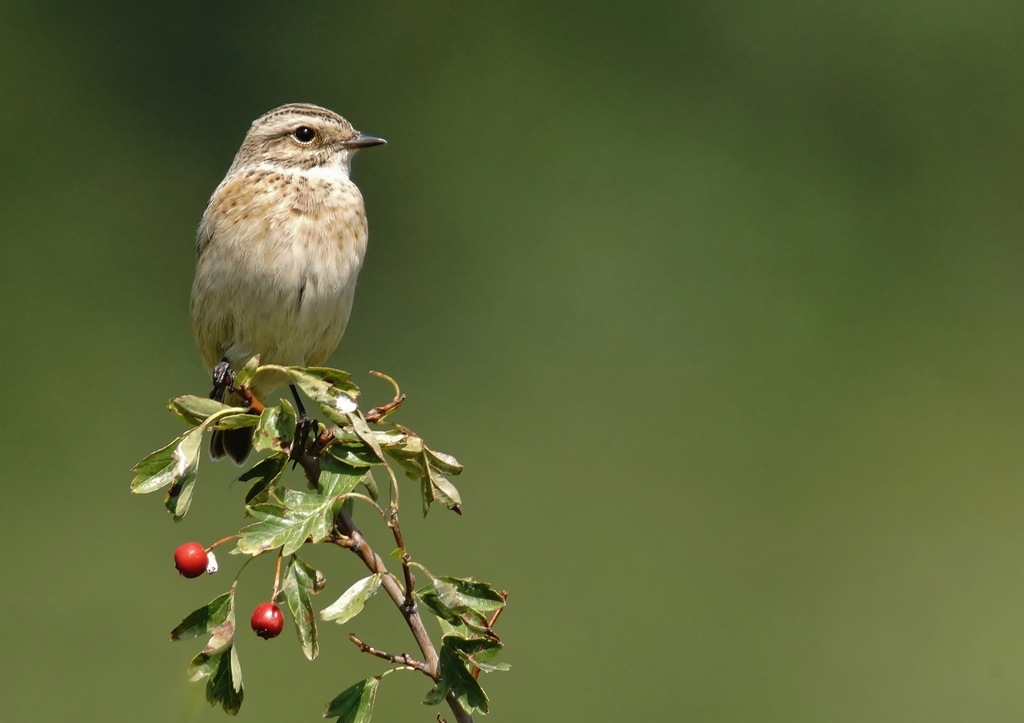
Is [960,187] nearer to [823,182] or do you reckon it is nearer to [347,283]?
[823,182]

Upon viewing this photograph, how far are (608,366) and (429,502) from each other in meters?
8.30

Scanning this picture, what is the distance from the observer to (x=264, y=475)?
3002 millimetres

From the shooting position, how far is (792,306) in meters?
12.0

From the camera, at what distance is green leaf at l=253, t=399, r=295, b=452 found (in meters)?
2.98

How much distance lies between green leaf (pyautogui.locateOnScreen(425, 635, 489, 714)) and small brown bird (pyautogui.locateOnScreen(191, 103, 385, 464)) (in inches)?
74.3

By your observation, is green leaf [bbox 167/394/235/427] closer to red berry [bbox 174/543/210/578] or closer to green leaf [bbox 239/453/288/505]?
green leaf [bbox 239/453/288/505]

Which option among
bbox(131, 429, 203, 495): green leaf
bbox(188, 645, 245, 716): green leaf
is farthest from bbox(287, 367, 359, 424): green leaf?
bbox(188, 645, 245, 716): green leaf

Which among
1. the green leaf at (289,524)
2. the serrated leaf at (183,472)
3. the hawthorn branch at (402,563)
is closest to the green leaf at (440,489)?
the hawthorn branch at (402,563)

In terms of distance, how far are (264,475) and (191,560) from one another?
0.24 meters

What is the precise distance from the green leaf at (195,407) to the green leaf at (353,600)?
452mm

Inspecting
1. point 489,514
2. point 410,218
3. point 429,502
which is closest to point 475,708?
point 429,502

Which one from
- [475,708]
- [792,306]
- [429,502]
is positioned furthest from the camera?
[792,306]

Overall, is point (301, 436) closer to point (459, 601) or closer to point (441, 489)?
point (441, 489)

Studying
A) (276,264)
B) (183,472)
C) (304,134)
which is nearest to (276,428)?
(183,472)
